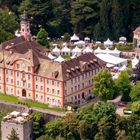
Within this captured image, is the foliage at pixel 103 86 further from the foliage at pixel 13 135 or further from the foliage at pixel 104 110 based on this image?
the foliage at pixel 13 135

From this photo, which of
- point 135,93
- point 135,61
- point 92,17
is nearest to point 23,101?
point 135,93

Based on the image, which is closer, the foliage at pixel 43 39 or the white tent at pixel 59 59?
the white tent at pixel 59 59

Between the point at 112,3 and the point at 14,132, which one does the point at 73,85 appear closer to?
the point at 14,132

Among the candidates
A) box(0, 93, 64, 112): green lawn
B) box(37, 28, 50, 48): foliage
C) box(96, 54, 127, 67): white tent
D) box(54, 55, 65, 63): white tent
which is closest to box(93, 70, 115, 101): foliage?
box(0, 93, 64, 112): green lawn

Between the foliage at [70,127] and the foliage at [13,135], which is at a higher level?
the foliage at [70,127]

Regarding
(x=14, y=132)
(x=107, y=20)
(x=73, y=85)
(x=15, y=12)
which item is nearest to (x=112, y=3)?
(x=107, y=20)

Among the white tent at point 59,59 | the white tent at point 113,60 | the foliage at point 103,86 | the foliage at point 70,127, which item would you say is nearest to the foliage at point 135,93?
the foliage at point 103,86

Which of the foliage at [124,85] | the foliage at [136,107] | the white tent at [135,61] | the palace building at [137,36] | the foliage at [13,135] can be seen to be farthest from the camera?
the palace building at [137,36]
